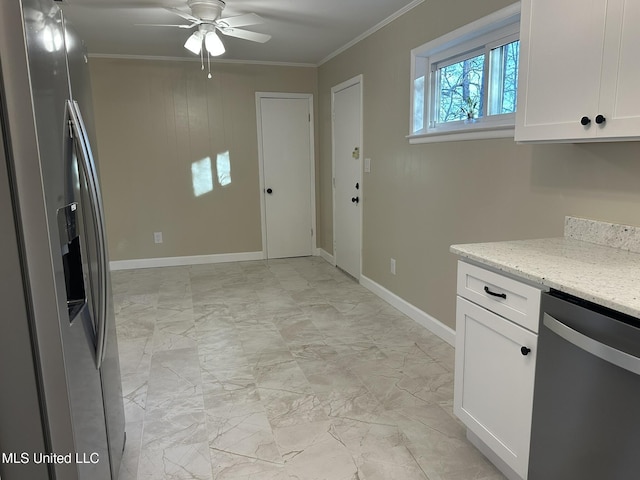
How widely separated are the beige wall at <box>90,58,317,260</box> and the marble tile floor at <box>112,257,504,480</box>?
130cm

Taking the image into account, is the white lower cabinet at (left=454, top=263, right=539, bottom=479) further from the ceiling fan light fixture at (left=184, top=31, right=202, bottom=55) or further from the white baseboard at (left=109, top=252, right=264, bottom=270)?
the white baseboard at (left=109, top=252, right=264, bottom=270)

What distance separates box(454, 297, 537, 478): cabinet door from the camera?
1588 mm

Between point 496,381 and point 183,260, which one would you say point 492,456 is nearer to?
point 496,381

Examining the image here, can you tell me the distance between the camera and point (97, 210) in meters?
1.41

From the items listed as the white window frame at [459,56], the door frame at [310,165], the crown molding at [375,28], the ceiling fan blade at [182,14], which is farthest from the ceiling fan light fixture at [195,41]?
the door frame at [310,165]

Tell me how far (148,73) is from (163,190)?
4.33 feet

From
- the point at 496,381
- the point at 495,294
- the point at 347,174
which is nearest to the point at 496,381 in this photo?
the point at 496,381

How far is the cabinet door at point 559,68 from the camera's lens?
63.0 inches

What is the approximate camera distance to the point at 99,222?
142 cm

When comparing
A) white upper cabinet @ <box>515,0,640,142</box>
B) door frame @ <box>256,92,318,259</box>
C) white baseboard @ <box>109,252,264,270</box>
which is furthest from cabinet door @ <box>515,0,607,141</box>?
white baseboard @ <box>109,252,264,270</box>

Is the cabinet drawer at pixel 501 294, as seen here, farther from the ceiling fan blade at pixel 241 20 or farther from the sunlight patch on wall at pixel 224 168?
the sunlight patch on wall at pixel 224 168

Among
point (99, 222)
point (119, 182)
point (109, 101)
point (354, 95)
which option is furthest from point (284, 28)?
point (99, 222)

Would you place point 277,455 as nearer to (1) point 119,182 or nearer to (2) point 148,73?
(1) point 119,182

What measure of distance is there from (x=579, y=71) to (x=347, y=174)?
10.5ft
